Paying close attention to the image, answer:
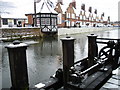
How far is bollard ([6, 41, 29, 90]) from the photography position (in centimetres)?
198

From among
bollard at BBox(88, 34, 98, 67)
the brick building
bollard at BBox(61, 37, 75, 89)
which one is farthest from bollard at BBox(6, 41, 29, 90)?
the brick building

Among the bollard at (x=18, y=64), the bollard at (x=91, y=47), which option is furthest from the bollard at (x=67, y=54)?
the bollard at (x=91, y=47)

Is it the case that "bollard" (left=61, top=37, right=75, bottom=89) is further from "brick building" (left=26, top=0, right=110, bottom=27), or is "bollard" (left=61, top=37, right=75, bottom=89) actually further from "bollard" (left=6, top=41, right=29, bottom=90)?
"brick building" (left=26, top=0, right=110, bottom=27)

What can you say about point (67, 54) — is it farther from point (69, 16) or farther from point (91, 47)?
point (69, 16)

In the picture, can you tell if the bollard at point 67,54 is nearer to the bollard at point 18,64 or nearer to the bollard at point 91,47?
the bollard at point 18,64

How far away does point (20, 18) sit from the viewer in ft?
96.4

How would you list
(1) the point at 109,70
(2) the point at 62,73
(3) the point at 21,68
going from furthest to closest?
(1) the point at 109,70 → (2) the point at 62,73 → (3) the point at 21,68

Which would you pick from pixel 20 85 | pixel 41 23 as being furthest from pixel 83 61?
pixel 41 23

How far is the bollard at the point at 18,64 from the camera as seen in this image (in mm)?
1978

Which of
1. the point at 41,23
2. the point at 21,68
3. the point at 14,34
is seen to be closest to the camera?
the point at 21,68

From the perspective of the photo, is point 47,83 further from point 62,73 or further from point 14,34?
point 14,34

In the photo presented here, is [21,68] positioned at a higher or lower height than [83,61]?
higher

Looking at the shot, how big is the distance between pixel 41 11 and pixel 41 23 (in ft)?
7.91

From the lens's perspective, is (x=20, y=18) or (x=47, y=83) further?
(x=20, y=18)
